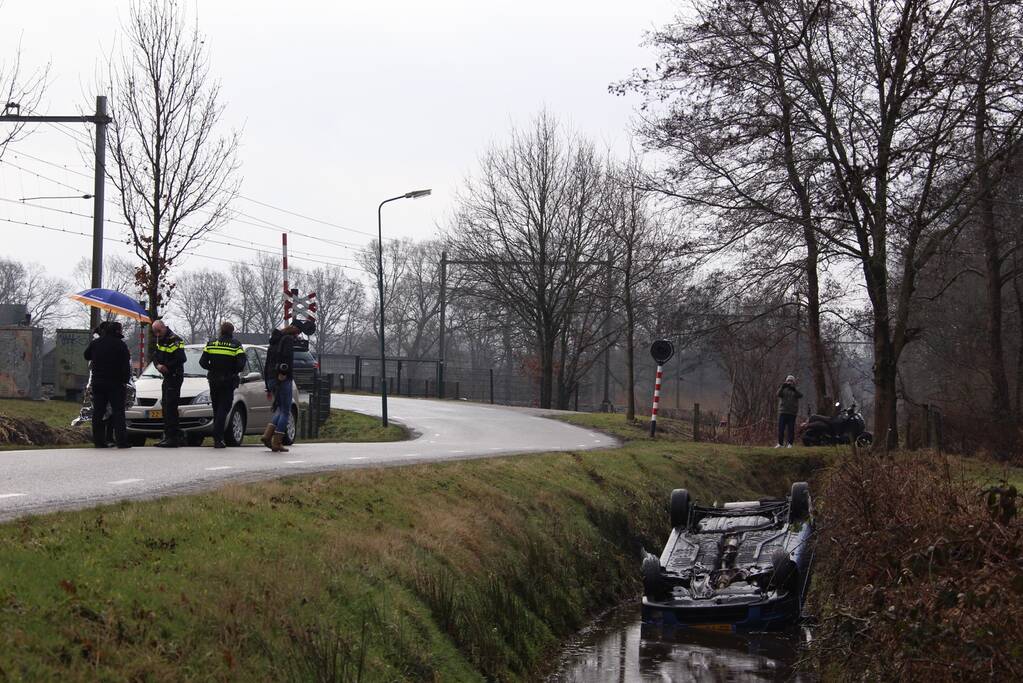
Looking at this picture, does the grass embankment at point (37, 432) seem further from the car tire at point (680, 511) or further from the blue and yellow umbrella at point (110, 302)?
the car tire at point (680, 511)

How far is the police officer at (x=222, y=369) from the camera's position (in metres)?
17.4

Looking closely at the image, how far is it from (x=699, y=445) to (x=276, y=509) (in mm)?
17164

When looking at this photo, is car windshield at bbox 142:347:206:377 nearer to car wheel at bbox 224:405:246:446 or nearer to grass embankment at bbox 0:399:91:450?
car wheel at bbox 224:405:246:446

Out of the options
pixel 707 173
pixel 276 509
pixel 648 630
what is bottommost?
pixel 648 630

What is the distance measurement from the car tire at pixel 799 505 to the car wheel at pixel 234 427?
865 cm

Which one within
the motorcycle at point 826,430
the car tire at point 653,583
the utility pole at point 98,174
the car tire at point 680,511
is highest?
the utility pole at point 98,174

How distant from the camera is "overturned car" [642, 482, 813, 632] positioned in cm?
1333

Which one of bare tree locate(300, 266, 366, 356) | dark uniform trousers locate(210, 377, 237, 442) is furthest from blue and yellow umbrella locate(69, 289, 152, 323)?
bare tree locate(300, 266, 366, 356)

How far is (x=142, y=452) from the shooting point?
1588 cm

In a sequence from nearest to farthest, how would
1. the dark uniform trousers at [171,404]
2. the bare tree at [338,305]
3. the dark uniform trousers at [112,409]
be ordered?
the dark uniform trousers at [112,409], the dark uniform trousers at [171,404], the bare tree at [338,305]

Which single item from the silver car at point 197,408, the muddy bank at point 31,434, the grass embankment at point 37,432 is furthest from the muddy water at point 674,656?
the muddy bank at point 31,434

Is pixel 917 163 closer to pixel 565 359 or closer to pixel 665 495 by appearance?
pixel 665 495

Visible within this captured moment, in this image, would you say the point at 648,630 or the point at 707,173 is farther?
the point at 707,173

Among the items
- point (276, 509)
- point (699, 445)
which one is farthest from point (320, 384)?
point (276, 509)
